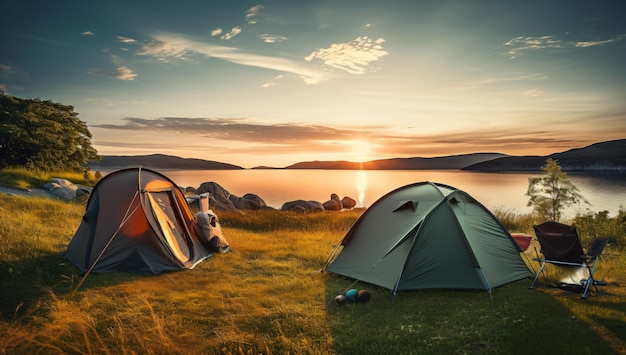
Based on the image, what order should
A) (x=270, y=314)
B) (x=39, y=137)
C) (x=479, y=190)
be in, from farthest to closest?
(x=479, y=190) → (x=39, y=137) → (x=270, y=314)

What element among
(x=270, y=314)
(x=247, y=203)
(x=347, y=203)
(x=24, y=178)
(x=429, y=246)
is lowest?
(x=347, y=203)

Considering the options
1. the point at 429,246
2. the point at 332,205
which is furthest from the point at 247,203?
the point at 429,246

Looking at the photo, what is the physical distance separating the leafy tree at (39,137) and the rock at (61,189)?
5.17 meters

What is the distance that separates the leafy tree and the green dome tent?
92.5 feet

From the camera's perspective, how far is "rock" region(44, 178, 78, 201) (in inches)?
929

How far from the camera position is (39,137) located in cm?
3011

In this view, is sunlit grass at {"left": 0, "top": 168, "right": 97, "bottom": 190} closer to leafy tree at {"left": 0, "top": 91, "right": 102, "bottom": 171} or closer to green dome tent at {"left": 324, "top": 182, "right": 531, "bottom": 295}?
leafy tree at {"left": 0, "top": 91, "right": 102, "bottom": 171}

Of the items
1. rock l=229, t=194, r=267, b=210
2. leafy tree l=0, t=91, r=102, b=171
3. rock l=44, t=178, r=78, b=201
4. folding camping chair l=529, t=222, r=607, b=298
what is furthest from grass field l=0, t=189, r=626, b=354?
leafy tree l=0, t=91, r=102, b=171

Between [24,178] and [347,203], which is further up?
[24,178]

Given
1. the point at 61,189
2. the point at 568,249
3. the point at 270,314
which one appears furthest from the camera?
the point at 61,189

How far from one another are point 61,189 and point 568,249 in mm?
25794

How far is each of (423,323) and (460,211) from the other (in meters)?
3.58

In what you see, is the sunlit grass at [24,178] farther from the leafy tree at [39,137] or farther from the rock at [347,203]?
the rock at [347,203]

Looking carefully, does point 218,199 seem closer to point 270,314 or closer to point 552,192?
point 552,192
